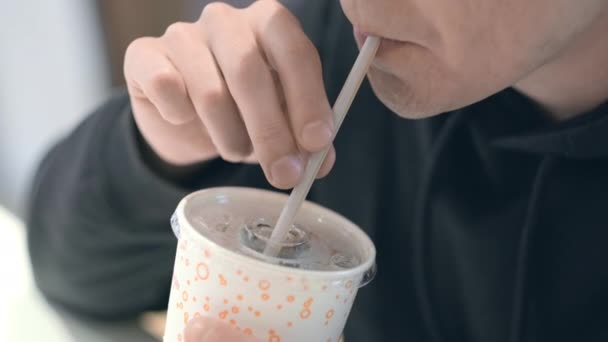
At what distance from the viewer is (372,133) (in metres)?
0.95

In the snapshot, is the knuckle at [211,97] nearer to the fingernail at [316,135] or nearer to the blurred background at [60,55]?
the fingernail at [316,135]

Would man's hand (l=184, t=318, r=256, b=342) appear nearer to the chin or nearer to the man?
the man

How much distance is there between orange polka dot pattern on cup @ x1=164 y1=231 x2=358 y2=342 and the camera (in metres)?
0.47

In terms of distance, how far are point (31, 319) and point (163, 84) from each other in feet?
1.51

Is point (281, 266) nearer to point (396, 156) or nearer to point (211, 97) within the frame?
point (211, 97)

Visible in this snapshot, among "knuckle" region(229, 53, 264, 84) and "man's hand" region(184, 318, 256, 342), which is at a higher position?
"knuckle" region(229, 53, 264, 84)

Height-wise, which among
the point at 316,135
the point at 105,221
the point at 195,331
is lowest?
the point at 105,221

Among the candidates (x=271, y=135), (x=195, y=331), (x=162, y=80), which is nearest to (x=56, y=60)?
(x=162, y=80)

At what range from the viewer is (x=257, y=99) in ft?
2.02

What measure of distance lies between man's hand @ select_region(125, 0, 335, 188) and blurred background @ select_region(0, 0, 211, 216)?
78 centimetres

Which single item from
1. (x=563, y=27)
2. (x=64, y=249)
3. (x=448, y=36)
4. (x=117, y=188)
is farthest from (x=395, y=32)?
(x=64, y=249)

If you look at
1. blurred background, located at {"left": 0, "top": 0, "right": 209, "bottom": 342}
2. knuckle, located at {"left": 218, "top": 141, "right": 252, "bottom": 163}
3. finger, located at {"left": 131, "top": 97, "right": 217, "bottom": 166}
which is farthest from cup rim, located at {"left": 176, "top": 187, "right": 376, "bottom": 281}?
blurred background, located at {"left": 0, "top": 0, "right": 209, "bottom": 342}

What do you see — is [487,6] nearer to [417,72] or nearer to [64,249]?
[417,72]

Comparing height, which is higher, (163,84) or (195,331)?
(163,84)
